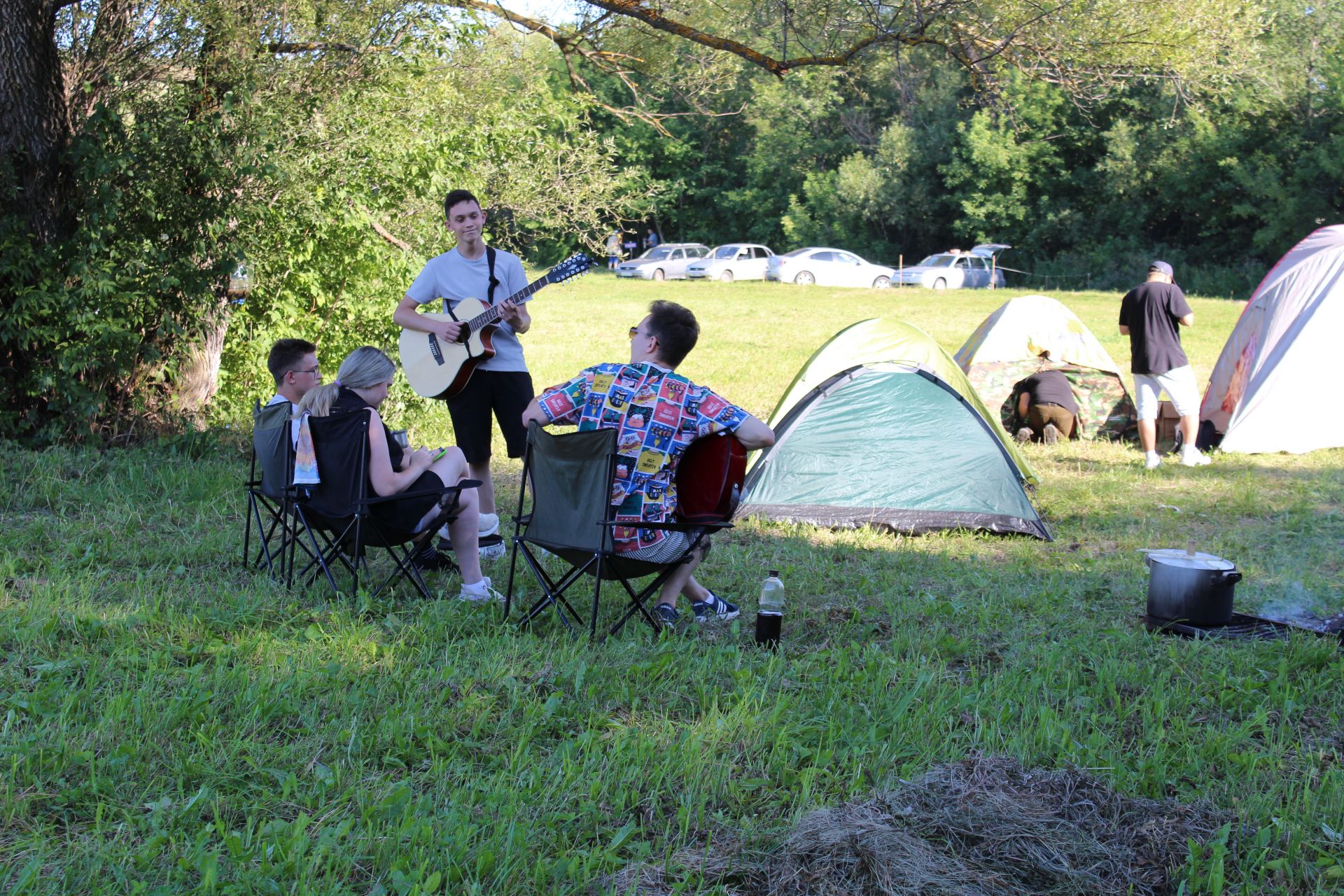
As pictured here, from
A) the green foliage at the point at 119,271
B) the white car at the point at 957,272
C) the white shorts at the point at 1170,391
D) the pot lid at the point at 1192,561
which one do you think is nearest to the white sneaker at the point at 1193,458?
the white shorts at the point at 1170,391

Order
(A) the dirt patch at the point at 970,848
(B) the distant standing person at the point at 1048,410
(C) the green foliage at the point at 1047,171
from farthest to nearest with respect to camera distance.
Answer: (C) the green foliage at the point at 1047,171 < (B) the distant standing person at the point at 1048,410 < (A) the dirt patch at the point at 970,848

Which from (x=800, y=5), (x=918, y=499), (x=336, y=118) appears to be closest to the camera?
(x=918, y=499)

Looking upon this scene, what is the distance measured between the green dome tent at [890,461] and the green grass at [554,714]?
1.63 feet

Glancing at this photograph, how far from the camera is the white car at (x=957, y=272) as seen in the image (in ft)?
104

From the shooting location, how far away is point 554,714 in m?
3.47

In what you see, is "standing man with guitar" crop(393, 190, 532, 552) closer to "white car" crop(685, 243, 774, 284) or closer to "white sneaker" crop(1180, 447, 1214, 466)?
"white sneaker" crop(1180, 447, 1214, 466)

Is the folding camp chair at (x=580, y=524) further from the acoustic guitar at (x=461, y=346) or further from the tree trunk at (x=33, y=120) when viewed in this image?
the tree trunk at (x=33, y=120)

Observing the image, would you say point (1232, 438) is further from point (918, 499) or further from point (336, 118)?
point (336, 118)

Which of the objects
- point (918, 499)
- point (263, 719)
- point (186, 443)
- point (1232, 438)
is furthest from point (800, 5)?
point (263, 719)

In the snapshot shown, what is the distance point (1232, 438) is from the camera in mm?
8625

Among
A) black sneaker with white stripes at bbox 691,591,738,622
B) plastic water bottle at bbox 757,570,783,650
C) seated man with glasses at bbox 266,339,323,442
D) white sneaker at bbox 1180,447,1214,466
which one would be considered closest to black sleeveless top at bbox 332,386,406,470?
seated man with glasses at bbox 266,339,323,442

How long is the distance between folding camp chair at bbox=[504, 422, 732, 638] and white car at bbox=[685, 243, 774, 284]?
29.1 metres

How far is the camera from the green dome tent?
6.48 meters

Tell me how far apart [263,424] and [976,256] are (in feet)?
100
